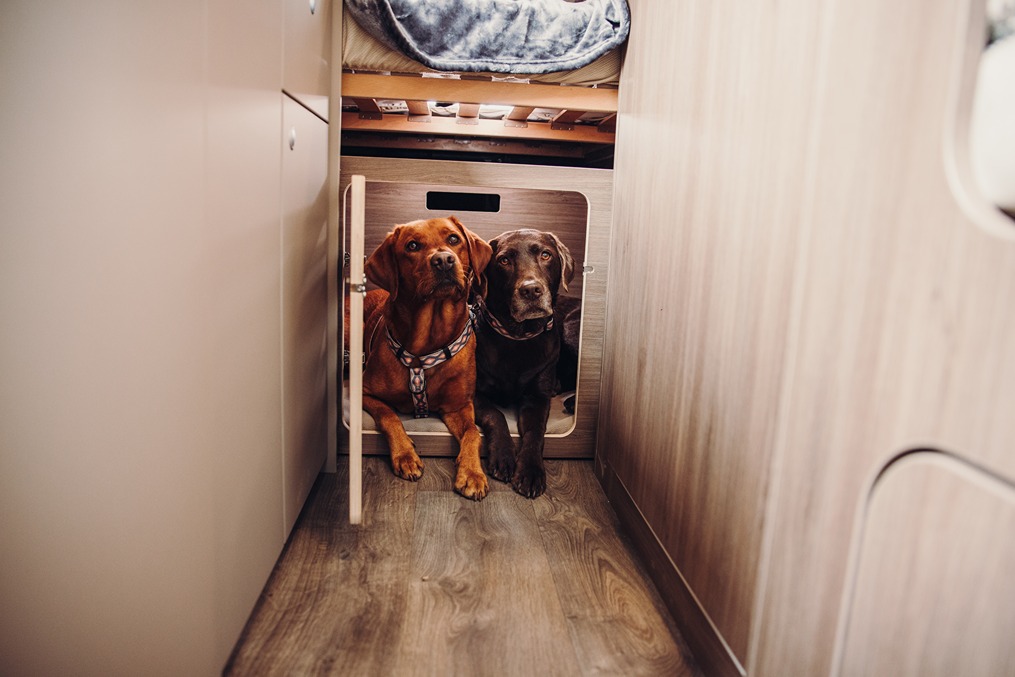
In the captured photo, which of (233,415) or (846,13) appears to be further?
(233,415)

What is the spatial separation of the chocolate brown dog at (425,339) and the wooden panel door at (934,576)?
1172 millimetres

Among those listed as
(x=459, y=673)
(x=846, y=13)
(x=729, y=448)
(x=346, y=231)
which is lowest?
(x=459, y=673)

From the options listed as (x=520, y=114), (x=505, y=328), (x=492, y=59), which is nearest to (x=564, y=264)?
(x=505, y=328)

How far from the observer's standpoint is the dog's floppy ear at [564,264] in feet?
6.77

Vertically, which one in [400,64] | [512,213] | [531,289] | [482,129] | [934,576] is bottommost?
[934,576]

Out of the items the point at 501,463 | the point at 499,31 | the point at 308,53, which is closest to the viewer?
the point at 308,53

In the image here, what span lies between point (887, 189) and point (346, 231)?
1490 millimetres

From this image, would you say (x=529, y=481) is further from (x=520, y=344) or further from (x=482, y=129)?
(x=482, y=129)

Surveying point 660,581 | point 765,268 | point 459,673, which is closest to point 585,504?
point 660,581

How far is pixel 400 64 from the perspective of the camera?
1774 mm

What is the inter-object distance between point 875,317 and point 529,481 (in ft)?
4.02

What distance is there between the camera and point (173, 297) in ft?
2.74

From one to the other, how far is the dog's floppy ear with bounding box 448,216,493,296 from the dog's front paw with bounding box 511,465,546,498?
0.59 meters

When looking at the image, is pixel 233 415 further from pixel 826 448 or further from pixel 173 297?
pixel 826 448
